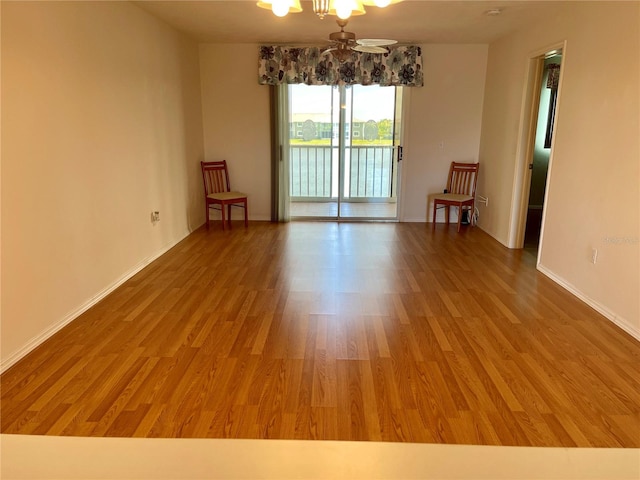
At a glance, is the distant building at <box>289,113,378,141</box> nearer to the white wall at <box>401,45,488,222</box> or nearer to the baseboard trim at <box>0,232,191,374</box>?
the white wall at <box>401,45,488,222</box>

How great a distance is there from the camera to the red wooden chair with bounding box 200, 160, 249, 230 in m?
5.89

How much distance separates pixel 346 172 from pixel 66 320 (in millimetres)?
5132

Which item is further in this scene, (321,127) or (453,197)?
(321,127)

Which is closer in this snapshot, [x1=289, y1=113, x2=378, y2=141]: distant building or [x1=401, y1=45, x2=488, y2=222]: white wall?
[x1=401, y1=45, x2=488, y2=222]: white wall

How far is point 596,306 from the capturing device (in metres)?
3.33

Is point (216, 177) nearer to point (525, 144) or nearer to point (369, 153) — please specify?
point (369, 153)

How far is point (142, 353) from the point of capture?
266cm

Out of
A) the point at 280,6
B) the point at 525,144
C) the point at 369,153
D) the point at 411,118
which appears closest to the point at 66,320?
the point at 280,6

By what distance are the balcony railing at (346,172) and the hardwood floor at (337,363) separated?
3.34 meters

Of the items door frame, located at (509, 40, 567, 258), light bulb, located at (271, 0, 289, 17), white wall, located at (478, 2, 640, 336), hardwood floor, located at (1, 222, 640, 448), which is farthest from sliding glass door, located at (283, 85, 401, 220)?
light bulb, located at (271, 0, 289, 17)

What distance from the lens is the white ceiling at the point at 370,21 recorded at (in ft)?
13.2

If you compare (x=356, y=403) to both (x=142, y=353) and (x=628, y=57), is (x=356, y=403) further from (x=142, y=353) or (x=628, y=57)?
(x=628, y=57)

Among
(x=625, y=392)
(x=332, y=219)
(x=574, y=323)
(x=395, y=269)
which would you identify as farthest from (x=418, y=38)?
(x=625, y=392)

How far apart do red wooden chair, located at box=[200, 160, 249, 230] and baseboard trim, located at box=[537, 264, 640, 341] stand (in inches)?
148
